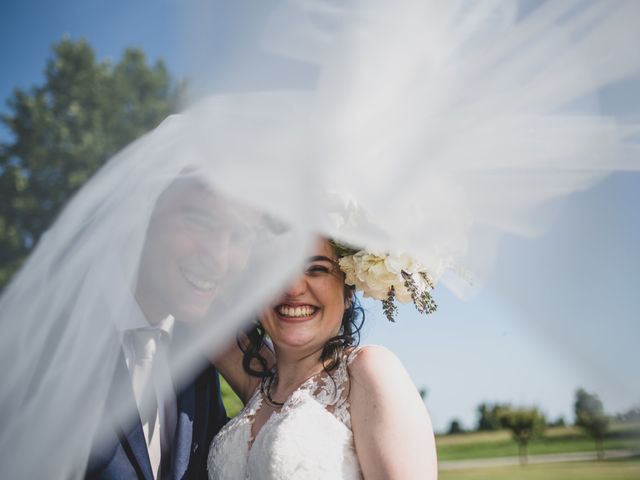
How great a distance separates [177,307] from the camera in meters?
2.99

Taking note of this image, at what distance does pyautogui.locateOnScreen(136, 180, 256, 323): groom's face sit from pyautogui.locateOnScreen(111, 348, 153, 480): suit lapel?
1.66ft

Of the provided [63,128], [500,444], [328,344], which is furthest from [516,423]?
[328,344]

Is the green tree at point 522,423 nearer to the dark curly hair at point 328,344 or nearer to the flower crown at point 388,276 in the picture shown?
the dark curly hair at point 328,344

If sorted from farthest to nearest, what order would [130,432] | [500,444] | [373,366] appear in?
1. [500,444]
2. [373,366]
3. [130,432]

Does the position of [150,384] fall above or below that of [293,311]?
below

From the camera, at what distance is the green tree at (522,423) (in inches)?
1447

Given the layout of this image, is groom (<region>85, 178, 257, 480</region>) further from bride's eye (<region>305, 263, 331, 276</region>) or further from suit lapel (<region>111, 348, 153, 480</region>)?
bride's eye (<region>305, 263, 331, 276</region>)

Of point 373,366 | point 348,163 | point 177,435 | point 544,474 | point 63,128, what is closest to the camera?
point 348,163

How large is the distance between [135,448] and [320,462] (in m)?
0.80

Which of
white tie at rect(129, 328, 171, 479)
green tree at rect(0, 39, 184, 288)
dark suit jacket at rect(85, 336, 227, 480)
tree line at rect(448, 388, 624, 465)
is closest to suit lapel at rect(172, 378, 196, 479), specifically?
dark suit jacket at rect(85, 336, 227, 480)

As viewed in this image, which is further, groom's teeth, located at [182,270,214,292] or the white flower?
groom's teeth, located at [182,270,214,292]

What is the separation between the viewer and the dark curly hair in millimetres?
3004

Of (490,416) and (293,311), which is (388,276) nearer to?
(293,311)

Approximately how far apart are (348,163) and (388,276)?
641 mm
